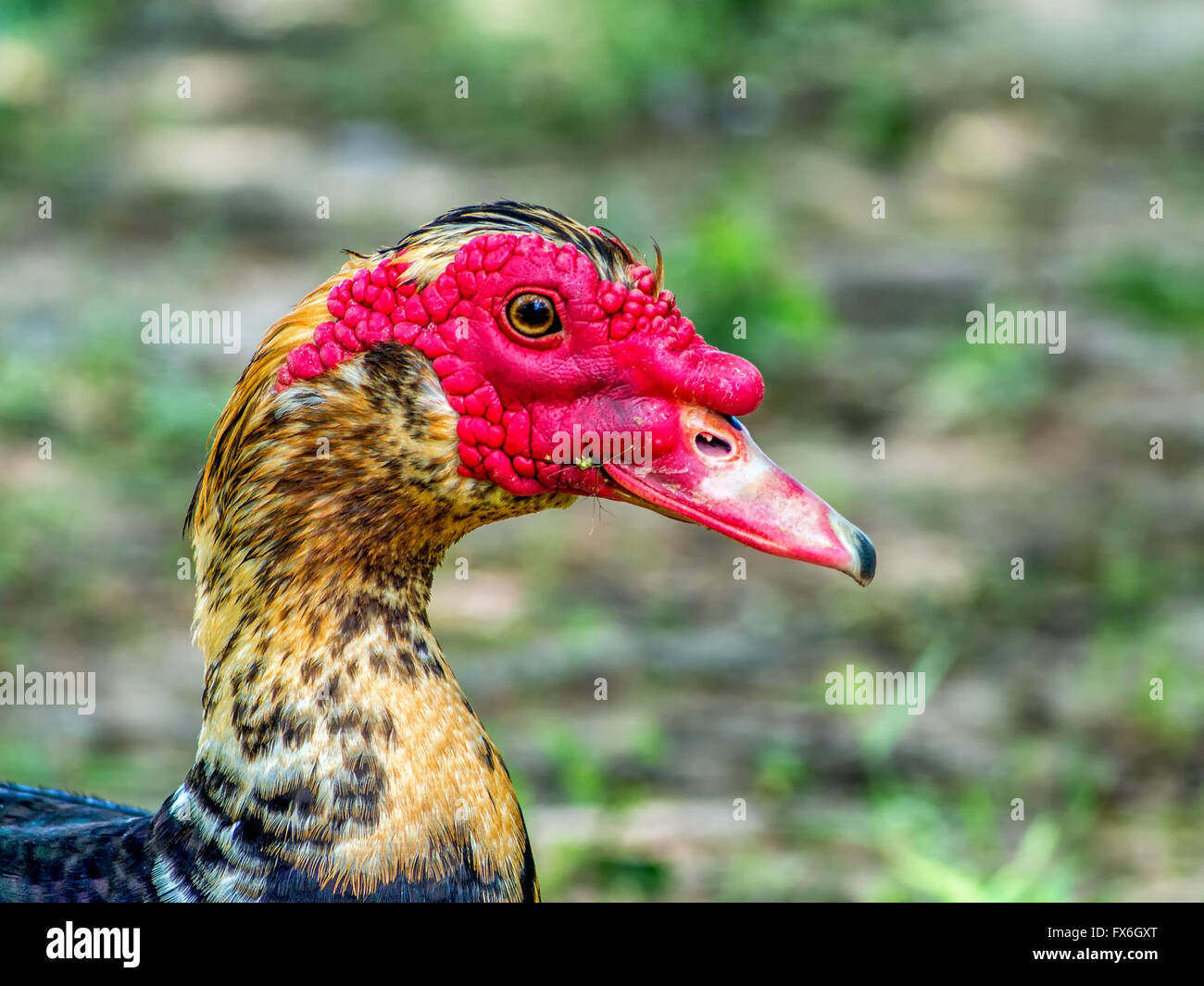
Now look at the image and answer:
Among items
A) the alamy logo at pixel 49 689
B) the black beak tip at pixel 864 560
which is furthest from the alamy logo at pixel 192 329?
the black beak tip at pixel 864 560

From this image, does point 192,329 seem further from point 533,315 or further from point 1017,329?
point 533,315

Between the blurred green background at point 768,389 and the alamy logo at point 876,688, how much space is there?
0.19ft

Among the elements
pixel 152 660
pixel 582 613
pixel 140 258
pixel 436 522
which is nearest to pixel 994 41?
pixel 140 258

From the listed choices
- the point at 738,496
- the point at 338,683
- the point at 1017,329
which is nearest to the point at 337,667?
the point at 338,683

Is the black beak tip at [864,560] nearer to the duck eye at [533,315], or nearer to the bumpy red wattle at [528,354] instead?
the bumpy red wattle at [528,354]

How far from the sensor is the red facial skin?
7.53 feet

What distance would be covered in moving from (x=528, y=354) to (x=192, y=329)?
15.1ft

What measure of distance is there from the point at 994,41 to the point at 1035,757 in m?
6.62

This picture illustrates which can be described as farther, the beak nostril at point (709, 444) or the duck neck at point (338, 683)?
the beak nostril at point (709, 444)

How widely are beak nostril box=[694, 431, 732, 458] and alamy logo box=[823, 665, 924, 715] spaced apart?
244 centimetres

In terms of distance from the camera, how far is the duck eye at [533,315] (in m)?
2.30

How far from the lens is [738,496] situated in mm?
2326
